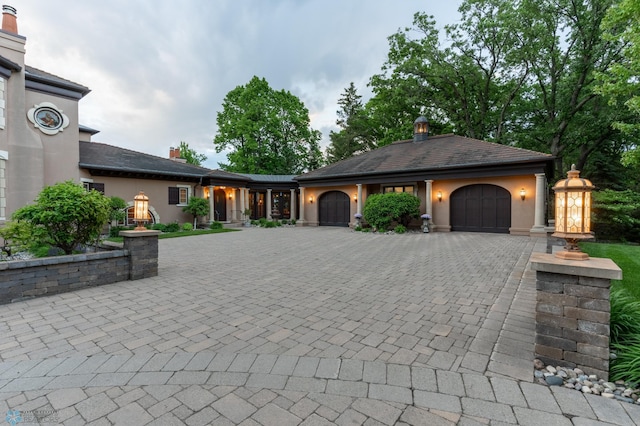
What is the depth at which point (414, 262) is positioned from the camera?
6484mm

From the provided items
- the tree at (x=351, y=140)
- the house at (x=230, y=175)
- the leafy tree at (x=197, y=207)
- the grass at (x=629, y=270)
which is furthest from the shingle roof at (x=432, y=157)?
the tree at (x=351, y=140)

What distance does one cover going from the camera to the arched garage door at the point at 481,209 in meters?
12.3

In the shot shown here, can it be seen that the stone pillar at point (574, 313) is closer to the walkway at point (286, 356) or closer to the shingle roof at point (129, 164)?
the walkway at point (286, 356)

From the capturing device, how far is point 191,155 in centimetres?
4047

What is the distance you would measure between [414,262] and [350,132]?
22627 millimetres

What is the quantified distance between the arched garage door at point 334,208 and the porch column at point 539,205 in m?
8.79

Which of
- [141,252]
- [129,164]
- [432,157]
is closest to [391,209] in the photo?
[432,157]

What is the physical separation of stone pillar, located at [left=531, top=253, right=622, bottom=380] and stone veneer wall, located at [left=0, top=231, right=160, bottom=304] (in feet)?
18.8

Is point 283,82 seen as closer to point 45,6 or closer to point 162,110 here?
point 162,110

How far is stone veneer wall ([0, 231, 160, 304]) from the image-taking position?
12.7 ft

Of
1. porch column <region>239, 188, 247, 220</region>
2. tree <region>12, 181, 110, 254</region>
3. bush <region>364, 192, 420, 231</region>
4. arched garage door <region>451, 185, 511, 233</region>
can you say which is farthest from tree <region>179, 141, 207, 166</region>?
tree <region>12, 181, 110, 254</region>

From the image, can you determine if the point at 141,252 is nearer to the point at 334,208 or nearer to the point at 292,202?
the point at 334,208

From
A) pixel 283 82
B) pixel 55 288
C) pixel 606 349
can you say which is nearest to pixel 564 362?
pixel 606 349

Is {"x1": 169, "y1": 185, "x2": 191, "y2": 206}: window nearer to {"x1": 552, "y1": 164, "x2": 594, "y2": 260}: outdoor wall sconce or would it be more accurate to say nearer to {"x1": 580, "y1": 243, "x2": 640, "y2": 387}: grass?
{"x1": 552, "y1": 164, "x2": 594, "y2": 260}: outdoor wall sconce
